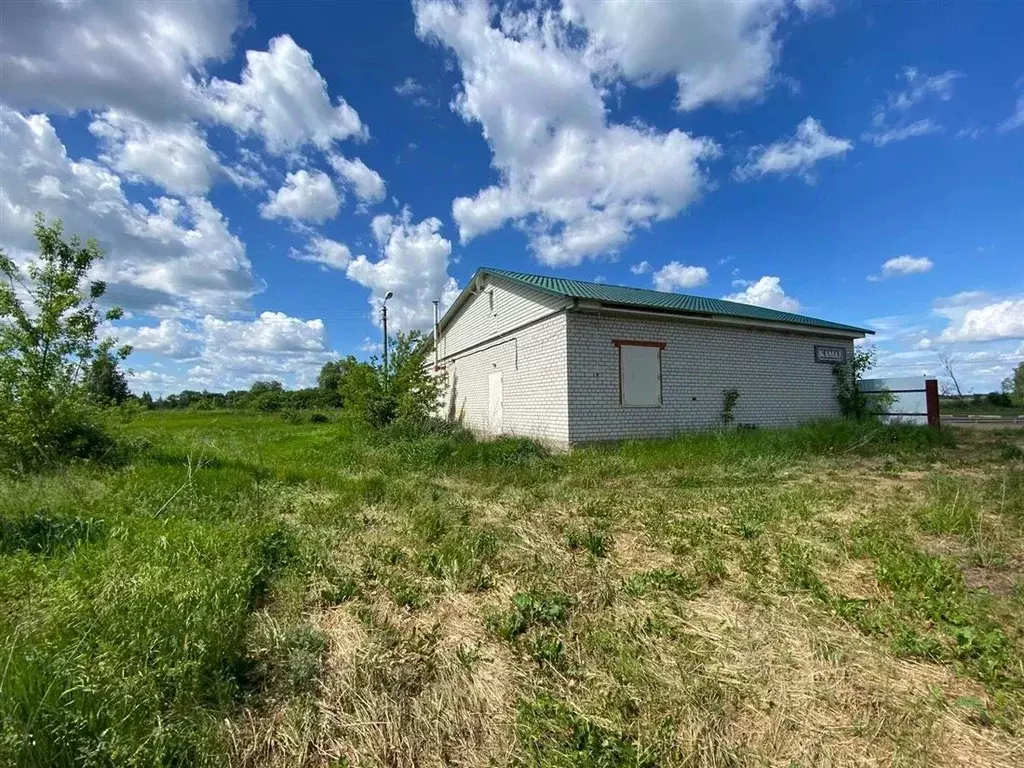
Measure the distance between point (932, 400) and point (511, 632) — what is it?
15.0 meters

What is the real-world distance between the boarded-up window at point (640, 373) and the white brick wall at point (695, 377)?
15cm

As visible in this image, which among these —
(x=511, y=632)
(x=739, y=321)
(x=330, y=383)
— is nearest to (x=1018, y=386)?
(x=739, y=321)

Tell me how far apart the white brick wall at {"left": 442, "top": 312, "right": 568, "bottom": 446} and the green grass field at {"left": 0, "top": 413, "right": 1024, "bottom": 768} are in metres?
4.58

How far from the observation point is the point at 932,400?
1255 centimetres

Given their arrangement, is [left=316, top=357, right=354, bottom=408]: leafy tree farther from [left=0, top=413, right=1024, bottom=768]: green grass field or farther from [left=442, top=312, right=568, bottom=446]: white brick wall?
[left=0, top=413, right=1024, bottom=768]: green grass field

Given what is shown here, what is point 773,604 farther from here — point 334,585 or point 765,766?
point 334,585

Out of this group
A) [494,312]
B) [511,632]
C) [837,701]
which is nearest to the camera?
[837,701]

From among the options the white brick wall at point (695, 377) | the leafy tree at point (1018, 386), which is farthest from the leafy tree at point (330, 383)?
the leafy tree at point (1018, 386)

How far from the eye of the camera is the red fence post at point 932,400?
489 inches

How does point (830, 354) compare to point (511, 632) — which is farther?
point (830, 354)

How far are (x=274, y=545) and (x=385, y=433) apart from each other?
33.2 feet

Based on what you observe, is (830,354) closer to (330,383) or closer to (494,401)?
(494,401)

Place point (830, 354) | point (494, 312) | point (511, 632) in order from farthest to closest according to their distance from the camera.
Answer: point (830, 354) < point (494, 312) < point (511, 632)

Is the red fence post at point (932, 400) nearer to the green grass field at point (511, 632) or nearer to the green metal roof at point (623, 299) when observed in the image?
the green metal roof at point (623, 299)
